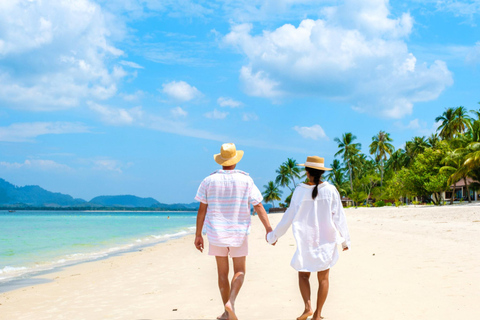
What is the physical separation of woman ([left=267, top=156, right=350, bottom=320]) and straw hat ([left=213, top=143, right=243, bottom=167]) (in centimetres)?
70

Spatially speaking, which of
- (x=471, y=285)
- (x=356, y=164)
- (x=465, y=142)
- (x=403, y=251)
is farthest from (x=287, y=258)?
(x=356, y=164)

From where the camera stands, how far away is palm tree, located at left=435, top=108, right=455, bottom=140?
52.4 meters

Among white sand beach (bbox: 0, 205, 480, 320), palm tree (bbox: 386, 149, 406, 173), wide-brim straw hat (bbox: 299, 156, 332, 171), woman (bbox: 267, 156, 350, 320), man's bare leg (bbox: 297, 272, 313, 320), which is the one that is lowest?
white sand beach (bbox: 0, 205, 480, 320)

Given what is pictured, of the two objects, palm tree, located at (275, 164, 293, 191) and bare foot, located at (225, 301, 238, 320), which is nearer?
bare foot, located at (225, 301, 238, 320)

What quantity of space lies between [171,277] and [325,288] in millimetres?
3967

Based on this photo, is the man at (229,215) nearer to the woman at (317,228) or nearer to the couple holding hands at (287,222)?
the couple holding hands at (287,222)

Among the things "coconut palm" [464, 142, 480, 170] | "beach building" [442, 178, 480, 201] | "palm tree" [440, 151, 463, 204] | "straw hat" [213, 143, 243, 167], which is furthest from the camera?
"beach building" [442, 178, 480, 201]

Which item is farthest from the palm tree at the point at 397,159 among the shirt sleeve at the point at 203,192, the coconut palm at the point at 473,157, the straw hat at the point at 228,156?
the shirt sleeve at the point at 203,192

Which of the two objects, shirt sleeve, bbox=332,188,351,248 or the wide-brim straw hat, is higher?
the wide-brim straw hat

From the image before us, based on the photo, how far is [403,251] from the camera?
8.83m

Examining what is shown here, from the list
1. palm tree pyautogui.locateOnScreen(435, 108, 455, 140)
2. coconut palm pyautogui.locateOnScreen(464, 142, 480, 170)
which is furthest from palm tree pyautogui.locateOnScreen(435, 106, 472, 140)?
coconut palm pyautogui.locateOnScreen(464, 142, 480, 170)

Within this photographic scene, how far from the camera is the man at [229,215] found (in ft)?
13.6

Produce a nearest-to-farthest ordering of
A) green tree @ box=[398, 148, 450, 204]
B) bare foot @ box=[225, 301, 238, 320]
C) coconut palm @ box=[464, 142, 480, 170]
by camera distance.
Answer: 1. bare foot @ box=[225, 301, 238, 320]
2. coconut palm @ box=[464, 142, 480, 170]
3. green tree @ box=[398, 148, 450, 204]

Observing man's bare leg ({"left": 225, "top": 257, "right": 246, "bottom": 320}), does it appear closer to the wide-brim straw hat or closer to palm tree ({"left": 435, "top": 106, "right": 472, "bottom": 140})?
the wide-brim straw hat
